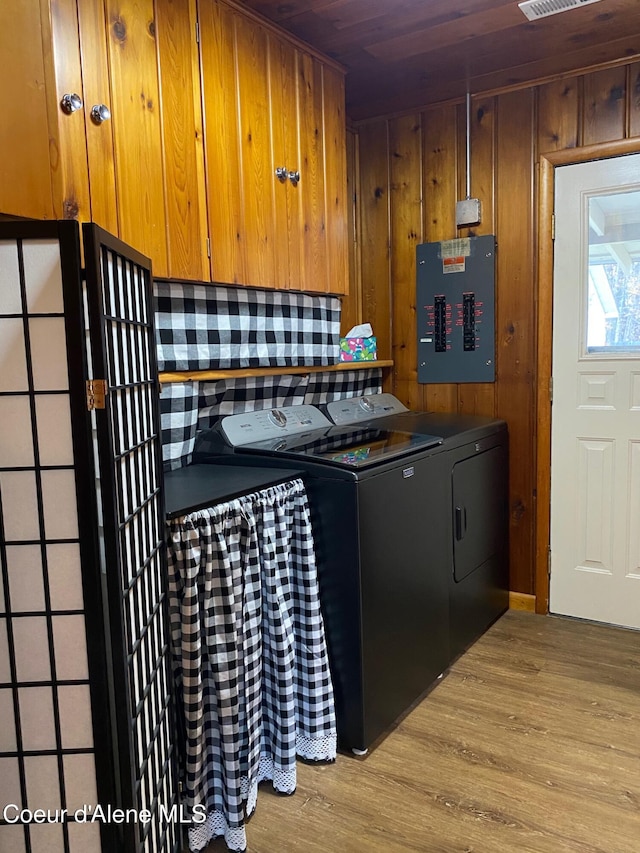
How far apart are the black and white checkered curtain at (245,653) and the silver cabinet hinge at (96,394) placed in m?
0.54

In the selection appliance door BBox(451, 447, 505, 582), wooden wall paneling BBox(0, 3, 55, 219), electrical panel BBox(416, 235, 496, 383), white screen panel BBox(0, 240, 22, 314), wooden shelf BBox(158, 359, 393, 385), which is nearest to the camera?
white screen panel BBox(0, 240, 22, 314)

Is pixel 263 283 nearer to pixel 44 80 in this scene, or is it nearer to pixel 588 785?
pixel 44 80

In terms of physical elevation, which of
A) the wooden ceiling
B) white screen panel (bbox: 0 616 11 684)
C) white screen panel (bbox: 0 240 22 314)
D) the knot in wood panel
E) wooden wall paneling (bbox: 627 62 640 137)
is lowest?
white screen panel (bbox: 0 616 11 684)

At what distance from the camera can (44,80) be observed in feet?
5.08

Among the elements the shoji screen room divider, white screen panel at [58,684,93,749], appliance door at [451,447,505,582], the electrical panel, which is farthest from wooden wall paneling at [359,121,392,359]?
white screen panel at [58,684,93,749]

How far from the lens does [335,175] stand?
2662 millimetres

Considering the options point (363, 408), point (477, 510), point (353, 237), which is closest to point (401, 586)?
point (477, 510)

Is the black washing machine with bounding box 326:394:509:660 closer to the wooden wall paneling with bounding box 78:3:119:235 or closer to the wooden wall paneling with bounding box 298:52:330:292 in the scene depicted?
the wooden wall paneling with bounding box 298:52:330:292

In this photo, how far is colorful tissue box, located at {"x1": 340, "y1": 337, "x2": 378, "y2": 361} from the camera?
3.10 meters

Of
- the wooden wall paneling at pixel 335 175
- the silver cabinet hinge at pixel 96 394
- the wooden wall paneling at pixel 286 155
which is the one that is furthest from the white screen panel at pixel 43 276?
the wooden wall paneling at pixel 335 175

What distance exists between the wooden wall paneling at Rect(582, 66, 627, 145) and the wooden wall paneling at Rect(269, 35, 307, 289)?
1239 mm

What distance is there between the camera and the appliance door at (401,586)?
198cm

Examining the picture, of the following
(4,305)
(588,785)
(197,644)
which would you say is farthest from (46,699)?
(588,785)

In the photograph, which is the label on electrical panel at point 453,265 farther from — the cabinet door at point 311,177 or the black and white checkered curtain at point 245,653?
the black and white checkered curtain at point 245,653
